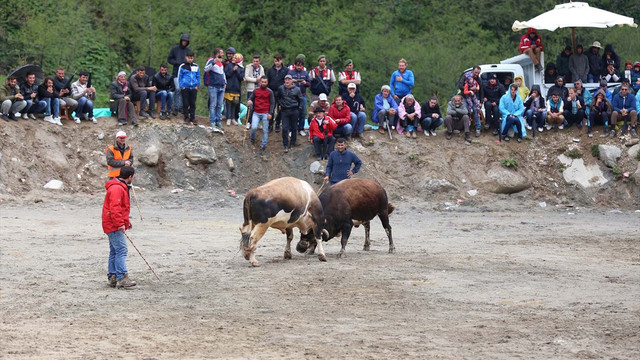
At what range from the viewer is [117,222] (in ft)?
45.7

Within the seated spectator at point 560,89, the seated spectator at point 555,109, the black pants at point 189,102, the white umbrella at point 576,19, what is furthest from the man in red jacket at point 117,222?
the white umbrella at point 576,19

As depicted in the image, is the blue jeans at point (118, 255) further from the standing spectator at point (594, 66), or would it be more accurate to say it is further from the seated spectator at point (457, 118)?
the standing spectator at point (594, 66)

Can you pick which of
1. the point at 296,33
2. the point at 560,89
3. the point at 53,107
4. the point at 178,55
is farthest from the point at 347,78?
the point at 296,33

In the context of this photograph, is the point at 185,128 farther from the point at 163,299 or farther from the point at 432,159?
the point at 163,299

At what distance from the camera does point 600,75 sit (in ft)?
95.5

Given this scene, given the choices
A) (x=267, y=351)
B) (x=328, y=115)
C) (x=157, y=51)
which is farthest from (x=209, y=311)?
(x=157, y=51)

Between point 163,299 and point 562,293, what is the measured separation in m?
5.52

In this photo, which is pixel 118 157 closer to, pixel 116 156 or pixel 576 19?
pixel 116 156

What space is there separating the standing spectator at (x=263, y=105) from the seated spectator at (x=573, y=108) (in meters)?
8.27

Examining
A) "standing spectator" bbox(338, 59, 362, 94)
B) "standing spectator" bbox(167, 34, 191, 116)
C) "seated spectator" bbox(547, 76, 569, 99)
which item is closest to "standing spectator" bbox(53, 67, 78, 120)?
"standing spectator" bbox(167, 34, 191, 116)

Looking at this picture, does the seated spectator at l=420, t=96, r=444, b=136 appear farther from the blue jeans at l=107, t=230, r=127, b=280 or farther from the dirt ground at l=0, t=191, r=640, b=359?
the blue jeans at l=107, t=230, r=127, b=280

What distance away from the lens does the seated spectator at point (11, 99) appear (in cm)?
2392

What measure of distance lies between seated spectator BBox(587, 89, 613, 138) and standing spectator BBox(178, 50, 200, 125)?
1100 cm

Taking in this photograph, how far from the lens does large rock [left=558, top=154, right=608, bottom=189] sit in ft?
89.8
